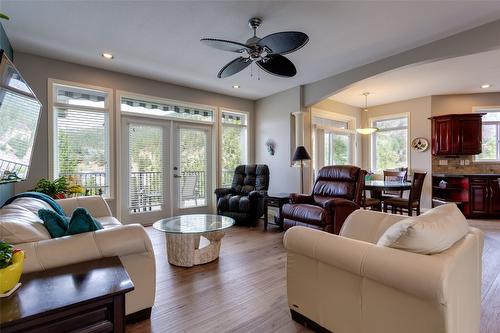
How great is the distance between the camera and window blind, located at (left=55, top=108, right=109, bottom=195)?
3889 millimetres

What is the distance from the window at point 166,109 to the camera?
177 inches

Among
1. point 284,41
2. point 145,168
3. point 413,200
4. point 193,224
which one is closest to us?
point 284,41

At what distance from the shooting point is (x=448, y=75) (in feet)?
14.7

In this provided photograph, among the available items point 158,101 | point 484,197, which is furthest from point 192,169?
point 484,197

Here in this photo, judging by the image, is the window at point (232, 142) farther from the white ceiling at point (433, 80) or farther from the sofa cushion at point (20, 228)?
the sofa cushion at point (20, 228)

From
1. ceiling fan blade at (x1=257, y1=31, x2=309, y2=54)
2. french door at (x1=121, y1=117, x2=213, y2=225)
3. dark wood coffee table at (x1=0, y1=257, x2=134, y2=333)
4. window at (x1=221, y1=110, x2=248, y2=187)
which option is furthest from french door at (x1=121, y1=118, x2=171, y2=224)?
dark wood coffee table at (x1=0, y1=257, x2=134, y2=333)

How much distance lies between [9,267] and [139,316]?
108cm

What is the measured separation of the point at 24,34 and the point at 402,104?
7.27 metres

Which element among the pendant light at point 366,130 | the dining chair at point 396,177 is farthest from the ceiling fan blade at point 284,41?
the dining chair at point 396,177

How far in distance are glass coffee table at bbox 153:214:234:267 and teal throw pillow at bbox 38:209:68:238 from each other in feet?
3.69

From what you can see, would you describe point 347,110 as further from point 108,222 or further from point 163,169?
point 108,222

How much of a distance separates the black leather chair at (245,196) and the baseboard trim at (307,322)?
262 centimetres

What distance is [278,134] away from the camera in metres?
5.52

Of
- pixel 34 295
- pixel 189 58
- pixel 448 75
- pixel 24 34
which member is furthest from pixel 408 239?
pixel 448 75
